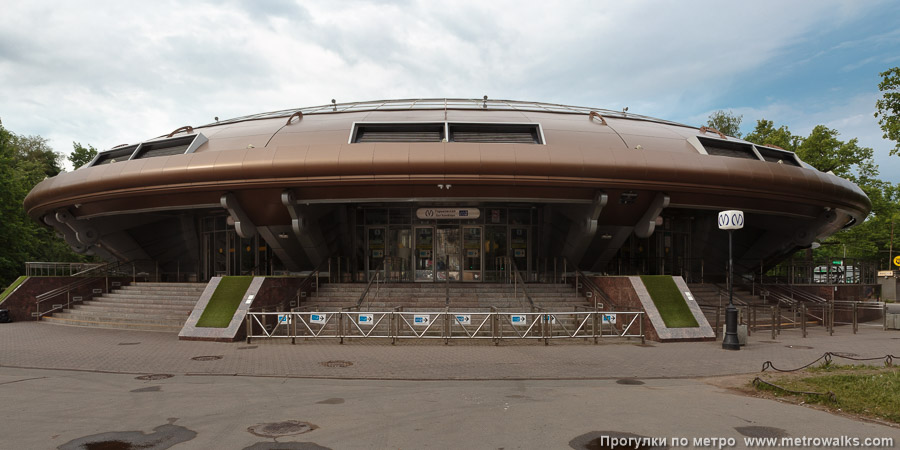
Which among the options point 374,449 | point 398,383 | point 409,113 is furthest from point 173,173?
point 374,449

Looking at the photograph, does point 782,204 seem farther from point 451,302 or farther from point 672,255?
point 451,302

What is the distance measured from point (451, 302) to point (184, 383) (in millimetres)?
Result: 11193

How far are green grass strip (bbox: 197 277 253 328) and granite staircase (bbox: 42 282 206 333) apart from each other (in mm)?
2414

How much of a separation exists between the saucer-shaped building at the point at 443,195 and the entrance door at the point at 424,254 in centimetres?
5

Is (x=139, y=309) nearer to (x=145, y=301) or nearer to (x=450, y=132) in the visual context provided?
(x=145, y=301)

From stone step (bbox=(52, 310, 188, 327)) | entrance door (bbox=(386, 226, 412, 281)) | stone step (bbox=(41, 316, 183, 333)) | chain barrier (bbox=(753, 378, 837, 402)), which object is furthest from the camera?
entrance door (bbox=(386, 226, 412, 281))

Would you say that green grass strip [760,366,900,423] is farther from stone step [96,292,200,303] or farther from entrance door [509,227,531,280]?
stone step [96,292,200,303]

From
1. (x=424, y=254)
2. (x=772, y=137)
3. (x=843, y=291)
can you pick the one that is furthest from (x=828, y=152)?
(x=424, y=254)

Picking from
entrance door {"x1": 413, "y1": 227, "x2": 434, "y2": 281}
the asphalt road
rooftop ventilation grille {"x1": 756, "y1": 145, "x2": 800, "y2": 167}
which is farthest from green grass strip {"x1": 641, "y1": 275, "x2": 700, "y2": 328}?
rooftop ventilation grille {"x1": 756, "y1": 145, "x2": 800, "y2": 167}

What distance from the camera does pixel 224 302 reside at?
17.5 m

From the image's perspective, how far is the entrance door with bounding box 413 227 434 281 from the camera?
1024 inches

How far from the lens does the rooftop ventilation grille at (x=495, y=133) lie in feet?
71.8

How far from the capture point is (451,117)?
24.8 m

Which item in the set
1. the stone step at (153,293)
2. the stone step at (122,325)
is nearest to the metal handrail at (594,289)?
the stone step at (122,325)
